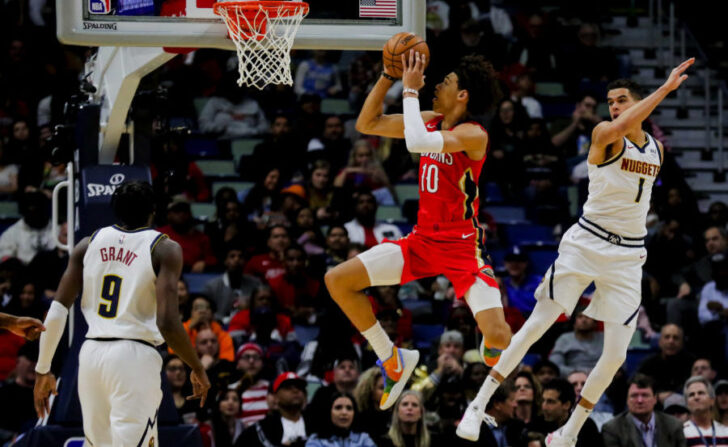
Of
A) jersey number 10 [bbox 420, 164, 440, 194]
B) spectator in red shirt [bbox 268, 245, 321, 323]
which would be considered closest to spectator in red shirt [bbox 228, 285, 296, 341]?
spectator in red shirt [bbox 268, 245, 321, 323]

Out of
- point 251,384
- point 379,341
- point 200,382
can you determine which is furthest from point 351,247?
point 200,382

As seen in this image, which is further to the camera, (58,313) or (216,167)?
(216,167)

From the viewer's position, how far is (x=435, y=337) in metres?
13.3

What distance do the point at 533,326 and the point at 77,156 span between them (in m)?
4.15

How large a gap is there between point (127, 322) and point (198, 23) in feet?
6.67

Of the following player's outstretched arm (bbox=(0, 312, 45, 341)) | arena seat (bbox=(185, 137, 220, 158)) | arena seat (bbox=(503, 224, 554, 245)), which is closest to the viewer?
player's outstretched arm (bbox=(0, 312, 45, 341))

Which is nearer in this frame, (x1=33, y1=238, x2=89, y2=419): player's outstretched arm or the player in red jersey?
(x1=33, y1=238, x2=89, y2=419): player's outstretched arm

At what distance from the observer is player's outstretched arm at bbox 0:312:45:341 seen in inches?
303

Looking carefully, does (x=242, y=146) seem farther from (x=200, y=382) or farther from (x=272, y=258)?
(x=200, y=382)

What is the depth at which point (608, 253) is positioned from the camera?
27.5ft

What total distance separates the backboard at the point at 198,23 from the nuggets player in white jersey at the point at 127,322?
3.42ft

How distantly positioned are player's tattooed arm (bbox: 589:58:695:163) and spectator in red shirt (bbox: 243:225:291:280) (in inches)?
228

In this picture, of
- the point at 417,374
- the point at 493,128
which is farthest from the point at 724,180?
the point at 417,374

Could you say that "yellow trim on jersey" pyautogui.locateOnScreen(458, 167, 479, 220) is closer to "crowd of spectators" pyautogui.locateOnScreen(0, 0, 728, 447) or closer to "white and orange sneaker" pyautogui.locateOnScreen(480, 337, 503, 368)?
"crowd of spectators" pyautogui.locateOnScreen(0, 0, 728, 447)
